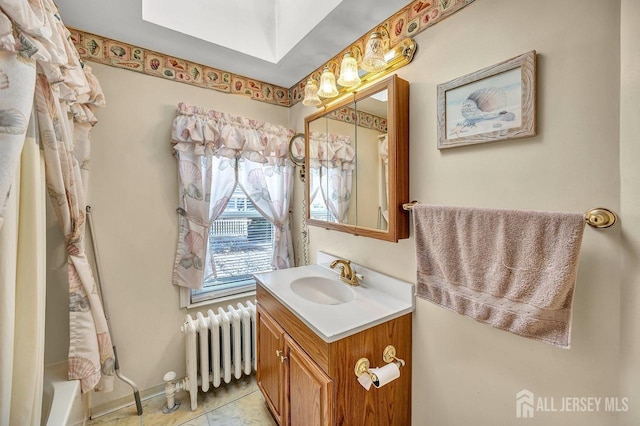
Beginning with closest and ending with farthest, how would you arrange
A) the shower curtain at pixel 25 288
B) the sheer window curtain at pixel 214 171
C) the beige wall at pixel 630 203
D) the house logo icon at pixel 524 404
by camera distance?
the beige wall at pixel 630 203, the shower curtain at pixel 25 288, the house logo icon at pixel 524 404, the sheer window curtain at pixel 214 171

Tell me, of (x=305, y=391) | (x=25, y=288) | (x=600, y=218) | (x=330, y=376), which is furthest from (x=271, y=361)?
(x=600, y=218)

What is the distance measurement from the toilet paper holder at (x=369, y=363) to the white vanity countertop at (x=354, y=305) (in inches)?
5.6

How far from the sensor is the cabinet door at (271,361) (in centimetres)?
130

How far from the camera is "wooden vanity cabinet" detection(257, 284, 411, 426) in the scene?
943mm

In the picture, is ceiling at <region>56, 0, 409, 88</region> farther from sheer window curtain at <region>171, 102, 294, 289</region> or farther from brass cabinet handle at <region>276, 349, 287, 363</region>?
brass cabinet handle at <region>276, 349, 287, 363</region>

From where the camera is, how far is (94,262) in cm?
148

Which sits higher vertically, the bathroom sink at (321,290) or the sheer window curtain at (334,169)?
the sheer window curtain at (334,169)

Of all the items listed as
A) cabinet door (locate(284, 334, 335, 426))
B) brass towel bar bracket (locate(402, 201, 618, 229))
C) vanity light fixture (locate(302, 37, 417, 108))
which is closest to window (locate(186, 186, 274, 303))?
cabinet door (locate(284, 334, 335, 426))

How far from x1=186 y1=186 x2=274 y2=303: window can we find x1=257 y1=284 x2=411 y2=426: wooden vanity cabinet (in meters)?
0.68

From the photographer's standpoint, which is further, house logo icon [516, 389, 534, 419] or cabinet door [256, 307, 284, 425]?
cabinet door [256, 307, 284, 425]

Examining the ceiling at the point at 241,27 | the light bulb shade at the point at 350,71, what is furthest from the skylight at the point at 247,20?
the light bulb shade at the point at 350,71

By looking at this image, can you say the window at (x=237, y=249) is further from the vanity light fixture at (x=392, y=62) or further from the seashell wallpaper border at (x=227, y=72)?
the vanity light fixture at (x=392, y=62)

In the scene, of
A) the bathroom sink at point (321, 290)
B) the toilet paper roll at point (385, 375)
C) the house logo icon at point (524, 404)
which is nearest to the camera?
the house logo icon at point (524, 404)

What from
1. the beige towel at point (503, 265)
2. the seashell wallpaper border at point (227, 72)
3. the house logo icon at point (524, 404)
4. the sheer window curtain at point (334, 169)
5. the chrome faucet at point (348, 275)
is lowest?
the house logo icon at point (524, 404)
